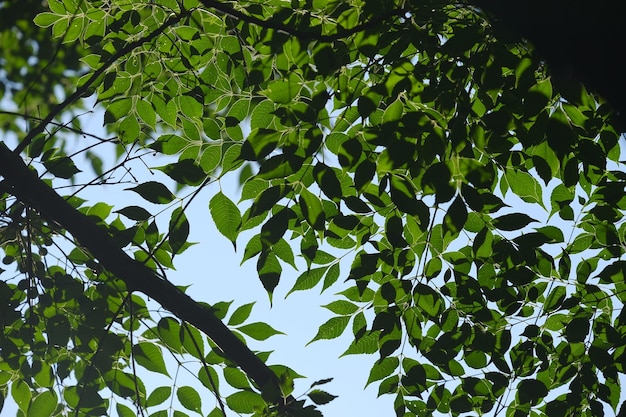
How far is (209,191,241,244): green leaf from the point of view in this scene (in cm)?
231

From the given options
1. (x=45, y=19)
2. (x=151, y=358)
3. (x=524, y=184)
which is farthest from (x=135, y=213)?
(x=524, y=184)

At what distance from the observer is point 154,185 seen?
94.9 inches

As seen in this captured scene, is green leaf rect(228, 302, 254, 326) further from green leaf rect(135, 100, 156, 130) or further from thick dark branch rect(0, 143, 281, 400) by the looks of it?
green leaf rect(135, 100, 156, 130)

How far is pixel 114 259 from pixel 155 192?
0.31 meters

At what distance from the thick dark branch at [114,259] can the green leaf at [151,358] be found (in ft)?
1.26

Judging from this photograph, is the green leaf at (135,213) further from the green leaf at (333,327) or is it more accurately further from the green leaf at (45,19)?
the green leaf at (45,19)

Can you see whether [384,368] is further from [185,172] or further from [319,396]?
[185,172]

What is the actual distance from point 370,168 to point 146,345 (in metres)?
1.32

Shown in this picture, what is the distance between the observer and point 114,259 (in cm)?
232

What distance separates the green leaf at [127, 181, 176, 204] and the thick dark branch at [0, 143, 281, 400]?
0.22 metres

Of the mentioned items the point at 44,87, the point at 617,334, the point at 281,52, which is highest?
the point at 44,87

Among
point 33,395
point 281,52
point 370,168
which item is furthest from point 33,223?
point 370,168

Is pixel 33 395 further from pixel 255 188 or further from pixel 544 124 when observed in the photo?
pixel 544 124

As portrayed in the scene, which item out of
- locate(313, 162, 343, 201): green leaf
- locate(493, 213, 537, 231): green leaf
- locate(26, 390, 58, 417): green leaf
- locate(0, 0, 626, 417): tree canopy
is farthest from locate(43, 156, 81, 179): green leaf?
locate(493, 213, 537, 231): green leaf
